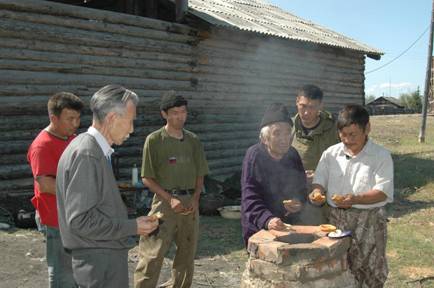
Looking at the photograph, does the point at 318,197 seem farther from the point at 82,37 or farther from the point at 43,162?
the point at 82,37

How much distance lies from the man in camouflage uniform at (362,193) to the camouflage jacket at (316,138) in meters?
0.62

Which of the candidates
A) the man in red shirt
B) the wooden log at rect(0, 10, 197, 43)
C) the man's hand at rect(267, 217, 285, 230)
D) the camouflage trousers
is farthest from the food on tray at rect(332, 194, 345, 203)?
the wooden log at rect(0, 10, 197, 43)

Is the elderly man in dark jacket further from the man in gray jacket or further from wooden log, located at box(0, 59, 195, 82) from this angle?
wooden log, located at box(0, 59, 195, 82)

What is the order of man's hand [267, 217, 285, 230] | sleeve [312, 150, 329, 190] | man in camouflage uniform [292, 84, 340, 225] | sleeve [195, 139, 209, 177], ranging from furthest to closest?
sleeve [195, 139, 209, 177] → man in camouflage uniform [292, 84, 340, 225] → sleeve [312, 150, 329, 190] → man's hand [267, 217, 285, 230]

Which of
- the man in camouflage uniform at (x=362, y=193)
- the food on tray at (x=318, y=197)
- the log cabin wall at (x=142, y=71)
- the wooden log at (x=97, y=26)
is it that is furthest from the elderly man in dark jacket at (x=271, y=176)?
the wooden log at (x=97, y=26)

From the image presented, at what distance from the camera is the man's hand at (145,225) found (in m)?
2.60

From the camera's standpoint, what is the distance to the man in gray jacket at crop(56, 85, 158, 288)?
7.95 feet

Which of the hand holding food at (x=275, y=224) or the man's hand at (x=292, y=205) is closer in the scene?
the hand holding food at (x=275, y=224)

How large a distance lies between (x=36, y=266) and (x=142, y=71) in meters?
5.09

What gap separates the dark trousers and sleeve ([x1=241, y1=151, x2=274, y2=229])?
3.85 feet

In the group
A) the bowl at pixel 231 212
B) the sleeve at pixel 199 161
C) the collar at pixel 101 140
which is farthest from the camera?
the bowl at pixel 231 212

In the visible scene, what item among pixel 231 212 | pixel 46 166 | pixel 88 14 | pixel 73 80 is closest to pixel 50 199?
pixel 46 166

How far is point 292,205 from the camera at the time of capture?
3455 millimetres

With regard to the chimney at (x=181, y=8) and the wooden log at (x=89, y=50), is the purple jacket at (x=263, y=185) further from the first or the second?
the chimney at (x=181, y=8)
